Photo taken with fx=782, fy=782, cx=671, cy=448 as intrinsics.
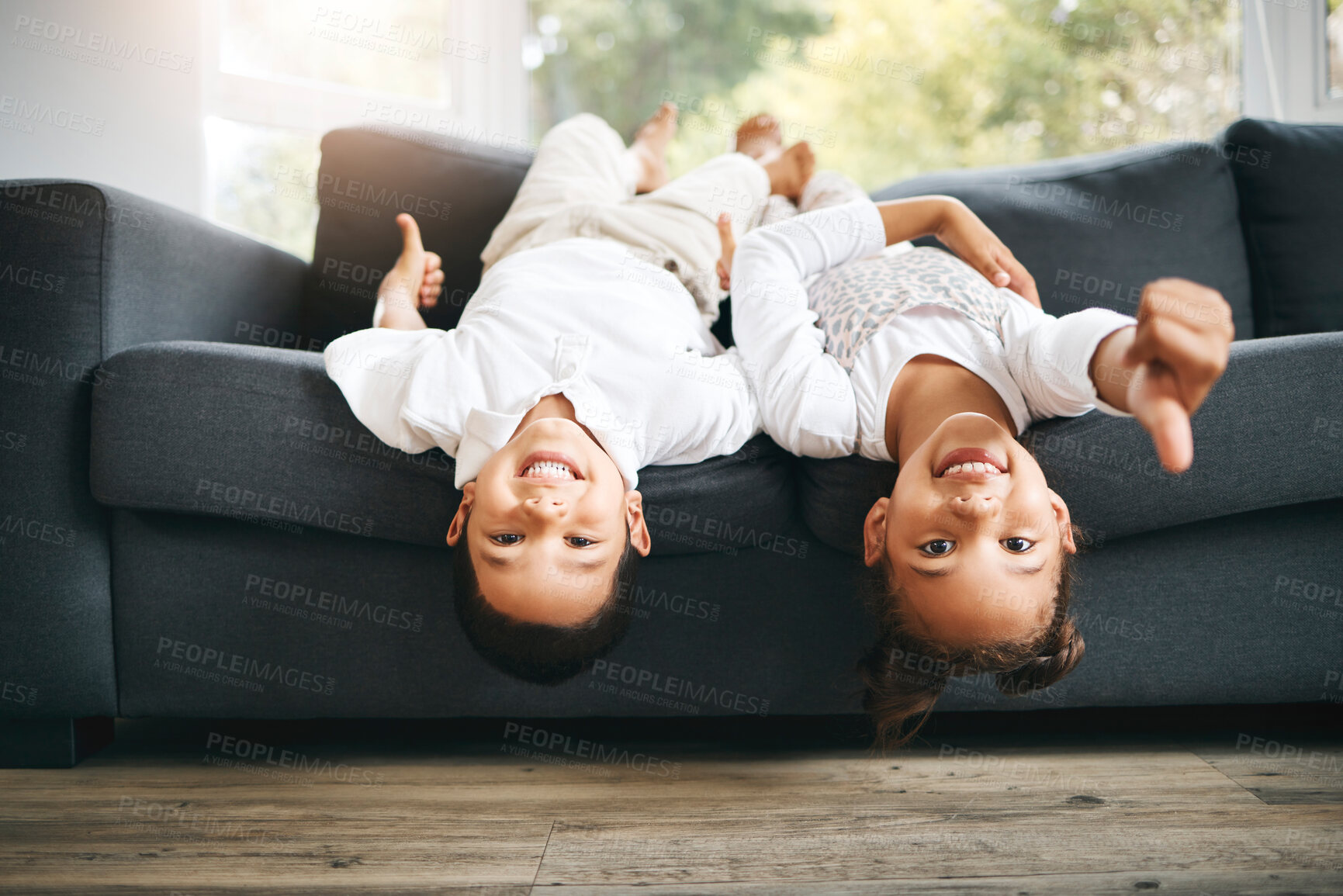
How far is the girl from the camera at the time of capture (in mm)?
731

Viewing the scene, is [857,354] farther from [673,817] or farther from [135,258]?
[135,258]

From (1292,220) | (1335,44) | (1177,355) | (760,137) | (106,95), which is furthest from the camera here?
(1335,44)

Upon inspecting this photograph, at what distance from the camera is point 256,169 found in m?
2.35

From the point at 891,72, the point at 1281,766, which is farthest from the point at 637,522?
the point at 891,72

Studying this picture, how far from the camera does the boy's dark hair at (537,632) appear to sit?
2.93ft

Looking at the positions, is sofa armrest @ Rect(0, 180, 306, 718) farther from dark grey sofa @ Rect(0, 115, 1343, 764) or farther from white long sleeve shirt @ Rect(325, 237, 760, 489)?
white long sleeve shirt @ Rect(325, 237, 760, 489)

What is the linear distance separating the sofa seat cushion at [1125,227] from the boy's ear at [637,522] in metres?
0.96

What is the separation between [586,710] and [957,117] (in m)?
3.31

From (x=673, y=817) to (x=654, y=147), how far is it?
1418mm

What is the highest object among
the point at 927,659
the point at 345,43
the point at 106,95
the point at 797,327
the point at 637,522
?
the point at 345,43

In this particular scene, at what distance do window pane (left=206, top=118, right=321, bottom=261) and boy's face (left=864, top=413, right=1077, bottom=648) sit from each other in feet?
6.59

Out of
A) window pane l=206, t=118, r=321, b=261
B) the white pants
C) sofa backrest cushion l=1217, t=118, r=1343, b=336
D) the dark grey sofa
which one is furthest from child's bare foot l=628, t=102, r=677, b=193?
sofa backrest cushion l=1217, t=118, r=1343, b=336

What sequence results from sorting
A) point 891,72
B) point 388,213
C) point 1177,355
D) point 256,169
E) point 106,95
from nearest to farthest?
point 1177,355
point 388,213
point 106,95
point 256,169
point 891,72

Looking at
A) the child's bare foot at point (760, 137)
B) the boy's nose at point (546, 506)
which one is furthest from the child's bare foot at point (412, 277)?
the child's bare foot at point (760, 137)
